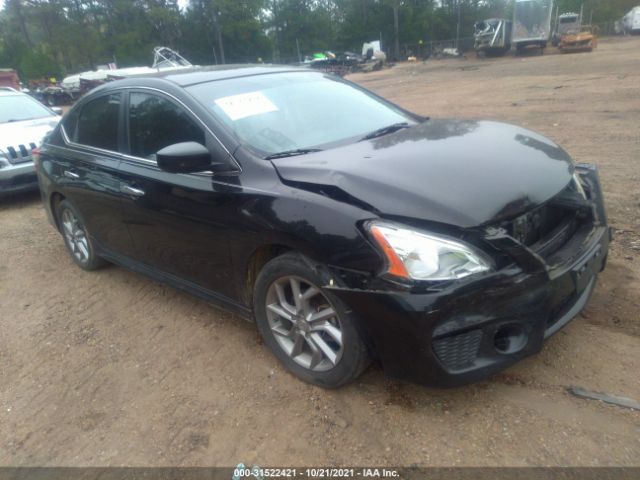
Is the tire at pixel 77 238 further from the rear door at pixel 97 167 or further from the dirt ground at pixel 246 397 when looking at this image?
the dirt ground at pixel 246 397

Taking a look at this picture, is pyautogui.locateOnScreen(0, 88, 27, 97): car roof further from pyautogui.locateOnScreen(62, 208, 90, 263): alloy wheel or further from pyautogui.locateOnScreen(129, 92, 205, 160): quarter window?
pyautogui.locateOnScreen(129, 92, 205, 160): quarter window

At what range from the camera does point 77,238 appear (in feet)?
15.2

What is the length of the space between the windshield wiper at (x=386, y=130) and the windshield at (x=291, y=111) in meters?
0.04

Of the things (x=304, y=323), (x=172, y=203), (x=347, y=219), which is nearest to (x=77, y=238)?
(x=172, y=203)

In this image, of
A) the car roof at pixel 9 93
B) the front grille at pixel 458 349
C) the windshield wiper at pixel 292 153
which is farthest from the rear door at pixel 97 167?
the car roof at pixel 9 93

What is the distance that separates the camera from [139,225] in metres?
3.55

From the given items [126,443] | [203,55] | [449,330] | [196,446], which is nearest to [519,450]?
[449,330]

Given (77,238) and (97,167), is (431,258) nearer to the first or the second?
(97,167)

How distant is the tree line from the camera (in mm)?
53156

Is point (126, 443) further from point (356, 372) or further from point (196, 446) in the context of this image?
point (356, 372)

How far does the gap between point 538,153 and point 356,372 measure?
159 cm

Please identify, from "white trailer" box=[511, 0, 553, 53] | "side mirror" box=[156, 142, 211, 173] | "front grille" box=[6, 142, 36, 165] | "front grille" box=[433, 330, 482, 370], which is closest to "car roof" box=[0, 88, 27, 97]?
"front grille" box=[6, 142, 36, 165]

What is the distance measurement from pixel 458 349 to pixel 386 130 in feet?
5.37

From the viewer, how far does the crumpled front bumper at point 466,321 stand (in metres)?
2.16
